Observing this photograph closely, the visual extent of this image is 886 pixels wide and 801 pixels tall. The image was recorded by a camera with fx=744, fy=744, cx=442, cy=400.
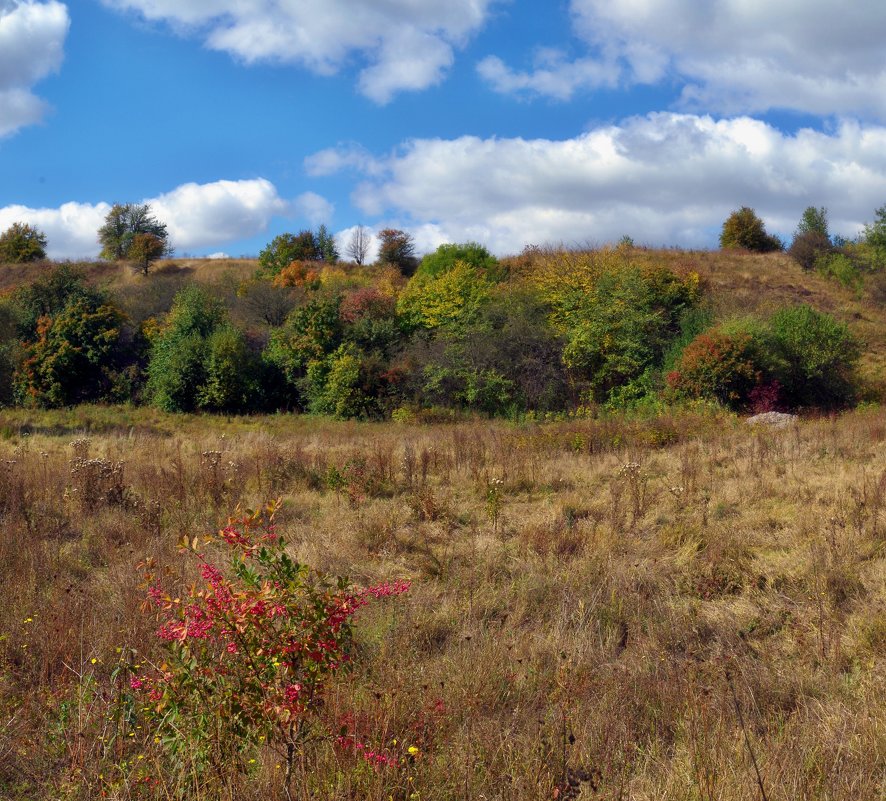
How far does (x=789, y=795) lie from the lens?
9.93ft

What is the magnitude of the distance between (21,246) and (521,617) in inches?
2313

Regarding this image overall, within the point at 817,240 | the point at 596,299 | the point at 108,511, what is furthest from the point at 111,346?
the point at 817,240

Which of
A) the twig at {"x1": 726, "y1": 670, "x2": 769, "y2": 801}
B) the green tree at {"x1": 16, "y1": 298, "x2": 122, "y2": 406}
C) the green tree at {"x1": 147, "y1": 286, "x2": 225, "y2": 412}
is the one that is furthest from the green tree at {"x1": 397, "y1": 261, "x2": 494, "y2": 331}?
the twig at {"x1": 726, "y1": 670, "x2": 769, "y2": 801}

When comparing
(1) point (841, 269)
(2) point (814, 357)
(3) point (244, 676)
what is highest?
(1) point (841, 269)

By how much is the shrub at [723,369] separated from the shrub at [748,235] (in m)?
20.9

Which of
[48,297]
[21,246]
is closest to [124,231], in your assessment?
[21,246]

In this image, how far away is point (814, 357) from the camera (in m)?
22.6

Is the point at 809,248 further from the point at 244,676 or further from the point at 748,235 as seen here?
the point at 244,676

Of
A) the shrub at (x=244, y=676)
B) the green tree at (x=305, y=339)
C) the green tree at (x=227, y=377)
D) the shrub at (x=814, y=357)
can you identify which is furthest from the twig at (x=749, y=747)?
the green tree at (x=227, y=377)

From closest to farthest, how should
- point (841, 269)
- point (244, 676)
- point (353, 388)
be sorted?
1. point (244, 676)
2. point (353, 388)
3. point (841, 269)

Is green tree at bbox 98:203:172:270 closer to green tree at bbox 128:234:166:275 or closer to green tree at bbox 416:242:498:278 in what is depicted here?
green tree at bbox 128:234:166:275

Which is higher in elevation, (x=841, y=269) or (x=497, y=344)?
(x=841, y=269)

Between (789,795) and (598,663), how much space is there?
1.71 m

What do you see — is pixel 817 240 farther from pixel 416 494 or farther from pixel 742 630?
pixel 742 630
